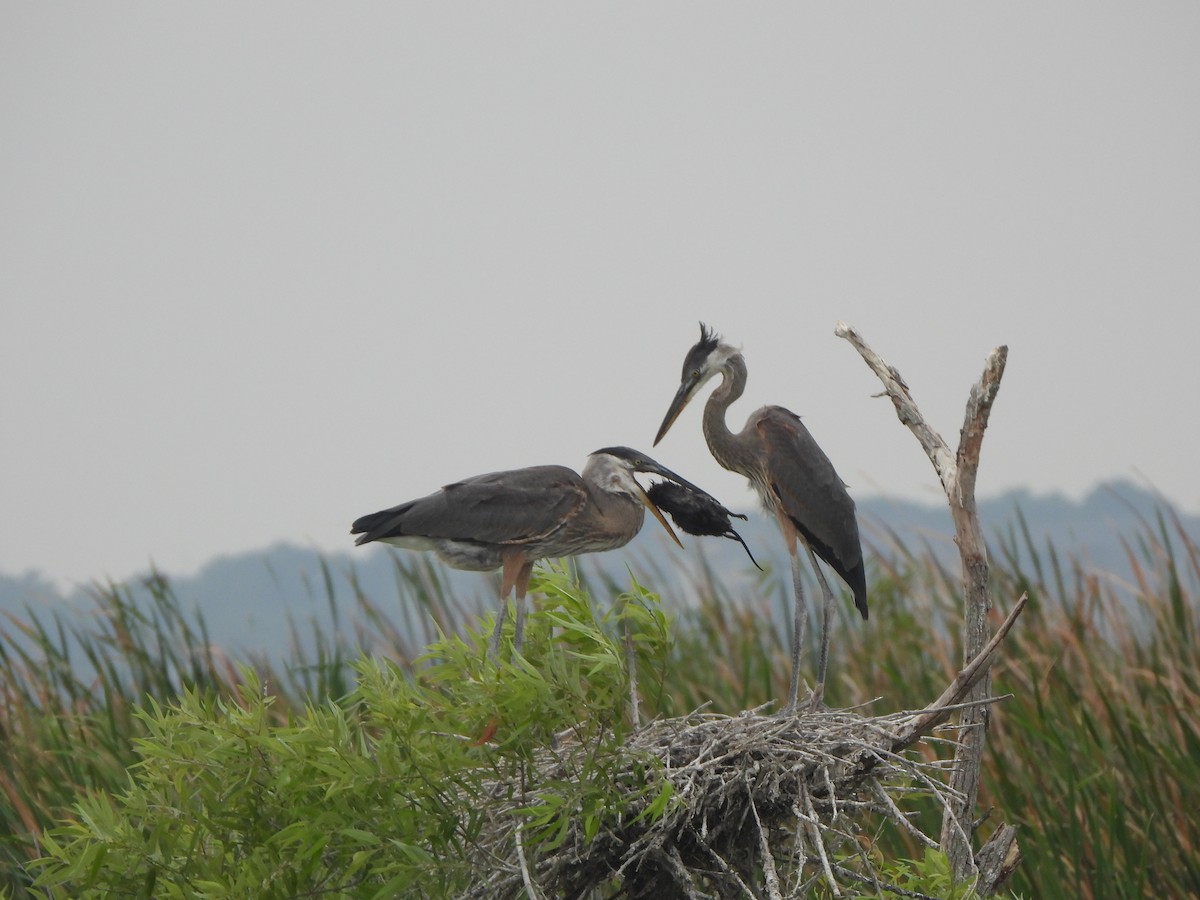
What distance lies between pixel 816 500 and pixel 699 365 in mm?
786

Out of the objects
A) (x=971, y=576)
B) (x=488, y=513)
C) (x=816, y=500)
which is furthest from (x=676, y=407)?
(x=971, y=576)

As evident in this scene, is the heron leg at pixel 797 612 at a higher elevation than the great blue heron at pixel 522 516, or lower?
lower


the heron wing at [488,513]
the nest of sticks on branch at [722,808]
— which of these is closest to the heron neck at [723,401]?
the heron wing at [488,513]

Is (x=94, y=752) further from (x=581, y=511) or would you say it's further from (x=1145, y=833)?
(x=1145, y=833)

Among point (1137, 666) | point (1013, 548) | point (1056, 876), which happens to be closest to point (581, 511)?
point (1056, 876)

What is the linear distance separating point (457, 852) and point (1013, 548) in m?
4.54

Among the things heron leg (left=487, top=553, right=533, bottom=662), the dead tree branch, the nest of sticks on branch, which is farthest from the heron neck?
the nest of sticks on branch

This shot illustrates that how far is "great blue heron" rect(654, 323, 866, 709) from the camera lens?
5.34 meters

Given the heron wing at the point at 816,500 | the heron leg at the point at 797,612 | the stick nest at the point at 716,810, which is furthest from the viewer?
the heron wing at the point at 816,500

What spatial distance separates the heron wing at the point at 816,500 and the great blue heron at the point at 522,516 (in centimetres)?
62

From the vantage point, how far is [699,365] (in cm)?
550

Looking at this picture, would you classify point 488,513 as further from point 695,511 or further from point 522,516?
point 695,511

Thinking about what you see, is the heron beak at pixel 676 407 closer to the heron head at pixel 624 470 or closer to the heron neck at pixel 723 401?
the heron neck at pixel 723 401

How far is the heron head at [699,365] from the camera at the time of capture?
5.51m
